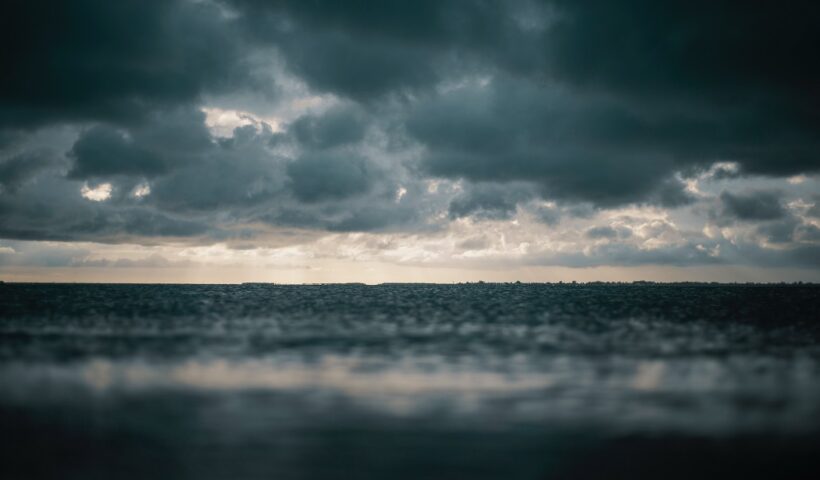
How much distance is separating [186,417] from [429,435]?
22.7 feet

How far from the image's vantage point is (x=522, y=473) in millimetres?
11883

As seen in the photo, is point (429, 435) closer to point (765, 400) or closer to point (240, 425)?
point (240, 425)

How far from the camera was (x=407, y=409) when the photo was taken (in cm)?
1716

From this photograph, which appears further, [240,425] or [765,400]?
[765,400]

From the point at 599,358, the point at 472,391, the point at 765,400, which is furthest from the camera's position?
the point at 599,358

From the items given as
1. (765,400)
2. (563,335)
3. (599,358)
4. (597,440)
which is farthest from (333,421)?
(563,335)

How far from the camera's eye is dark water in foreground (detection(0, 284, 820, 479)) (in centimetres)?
1238

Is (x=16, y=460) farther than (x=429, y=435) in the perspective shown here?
No

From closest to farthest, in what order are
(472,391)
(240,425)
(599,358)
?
(240,425) < (472,391) < (599,358)

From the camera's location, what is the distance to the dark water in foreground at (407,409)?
1238 centimetres

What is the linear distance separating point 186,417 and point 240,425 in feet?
6.42

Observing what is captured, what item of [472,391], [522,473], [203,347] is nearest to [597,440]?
[522,473]

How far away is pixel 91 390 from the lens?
19781mm

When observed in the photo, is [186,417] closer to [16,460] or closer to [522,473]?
[16,460]
